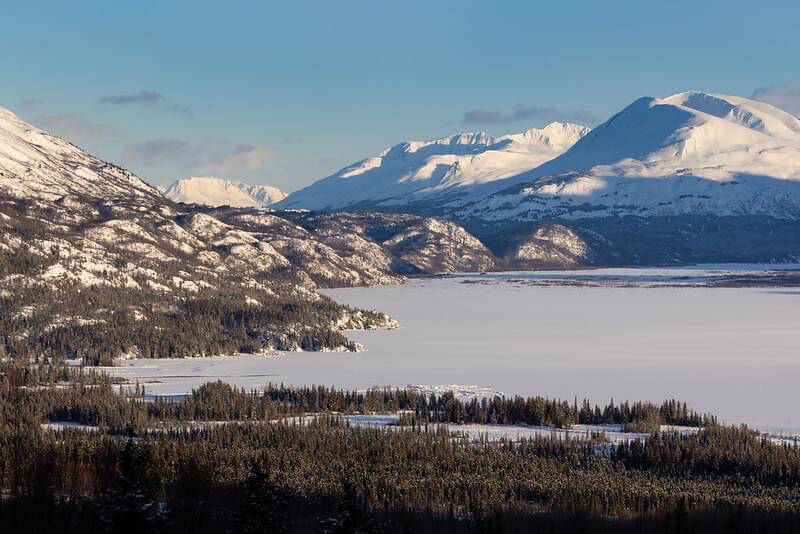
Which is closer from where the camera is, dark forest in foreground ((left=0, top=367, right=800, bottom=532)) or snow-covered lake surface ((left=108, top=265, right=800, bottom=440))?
dark forest in foreground ((left=0, top=367, right=800, bottom=532))

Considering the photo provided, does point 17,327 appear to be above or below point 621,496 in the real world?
above

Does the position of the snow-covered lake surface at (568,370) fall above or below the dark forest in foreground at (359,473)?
above

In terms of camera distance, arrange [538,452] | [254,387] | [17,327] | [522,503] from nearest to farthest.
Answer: [522,503] → [538,452] → [254,387] → [17,327]

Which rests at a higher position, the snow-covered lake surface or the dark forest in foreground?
the snow-covered lake surface

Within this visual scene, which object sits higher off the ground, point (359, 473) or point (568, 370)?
point (568, 370)

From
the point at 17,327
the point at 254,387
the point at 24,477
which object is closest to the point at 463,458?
the point at 24,477

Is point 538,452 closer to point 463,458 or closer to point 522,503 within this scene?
point 463,458

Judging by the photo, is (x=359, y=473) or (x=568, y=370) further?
(x=568, y=370)

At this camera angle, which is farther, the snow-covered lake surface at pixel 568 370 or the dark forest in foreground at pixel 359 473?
the snow-covered lake surface at pixel 568 370
